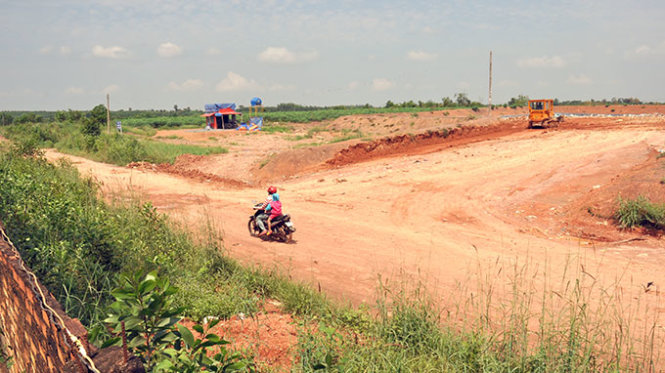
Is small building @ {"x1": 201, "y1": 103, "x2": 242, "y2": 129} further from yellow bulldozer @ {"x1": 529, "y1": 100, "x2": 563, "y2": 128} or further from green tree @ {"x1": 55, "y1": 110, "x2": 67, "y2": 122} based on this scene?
yellow bulldozer @ {"x1": 529, "y1": 100, "x2": 563, "y2": 128}

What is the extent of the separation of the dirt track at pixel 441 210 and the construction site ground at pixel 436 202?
51mm

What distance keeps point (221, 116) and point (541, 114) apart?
124 feet

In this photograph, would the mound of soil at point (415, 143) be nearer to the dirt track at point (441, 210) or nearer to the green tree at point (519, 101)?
the dirt track at point (441, 210)

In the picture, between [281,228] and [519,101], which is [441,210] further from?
[519,101]

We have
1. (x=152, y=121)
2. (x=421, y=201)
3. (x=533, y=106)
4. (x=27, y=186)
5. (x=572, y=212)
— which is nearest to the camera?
(x=27, y=186)

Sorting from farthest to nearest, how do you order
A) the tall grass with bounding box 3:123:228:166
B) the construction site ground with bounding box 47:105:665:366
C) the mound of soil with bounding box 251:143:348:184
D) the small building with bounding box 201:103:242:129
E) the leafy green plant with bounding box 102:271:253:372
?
1. the small building with bounding box 201:103:242:129
2. the tall grass with bounding box 3:123:228:166
3. the mound of soil with bounding box 251:143:348:184
4. the construction site ground with bounding box 47:105:665:366
5. the leafy green plant with bounding box 102:271:253:372

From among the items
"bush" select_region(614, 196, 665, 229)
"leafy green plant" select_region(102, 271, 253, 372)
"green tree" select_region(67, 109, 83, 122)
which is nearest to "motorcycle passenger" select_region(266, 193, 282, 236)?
"leafy green plant" select_region(102, 271, 253, 372)

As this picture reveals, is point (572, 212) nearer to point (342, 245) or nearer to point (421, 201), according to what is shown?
point (421, 201)

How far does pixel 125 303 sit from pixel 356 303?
16.5ft

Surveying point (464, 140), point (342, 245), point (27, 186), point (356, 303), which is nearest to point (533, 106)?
point (464, 140)

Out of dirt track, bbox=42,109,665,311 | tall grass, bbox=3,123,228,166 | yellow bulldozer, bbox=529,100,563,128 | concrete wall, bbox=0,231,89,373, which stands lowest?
dirt track, bbox=42,109,665,311

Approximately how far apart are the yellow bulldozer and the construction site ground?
2240 millimetres

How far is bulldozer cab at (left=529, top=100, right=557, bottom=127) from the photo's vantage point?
94.5 feet

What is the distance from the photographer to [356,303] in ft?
24.1
